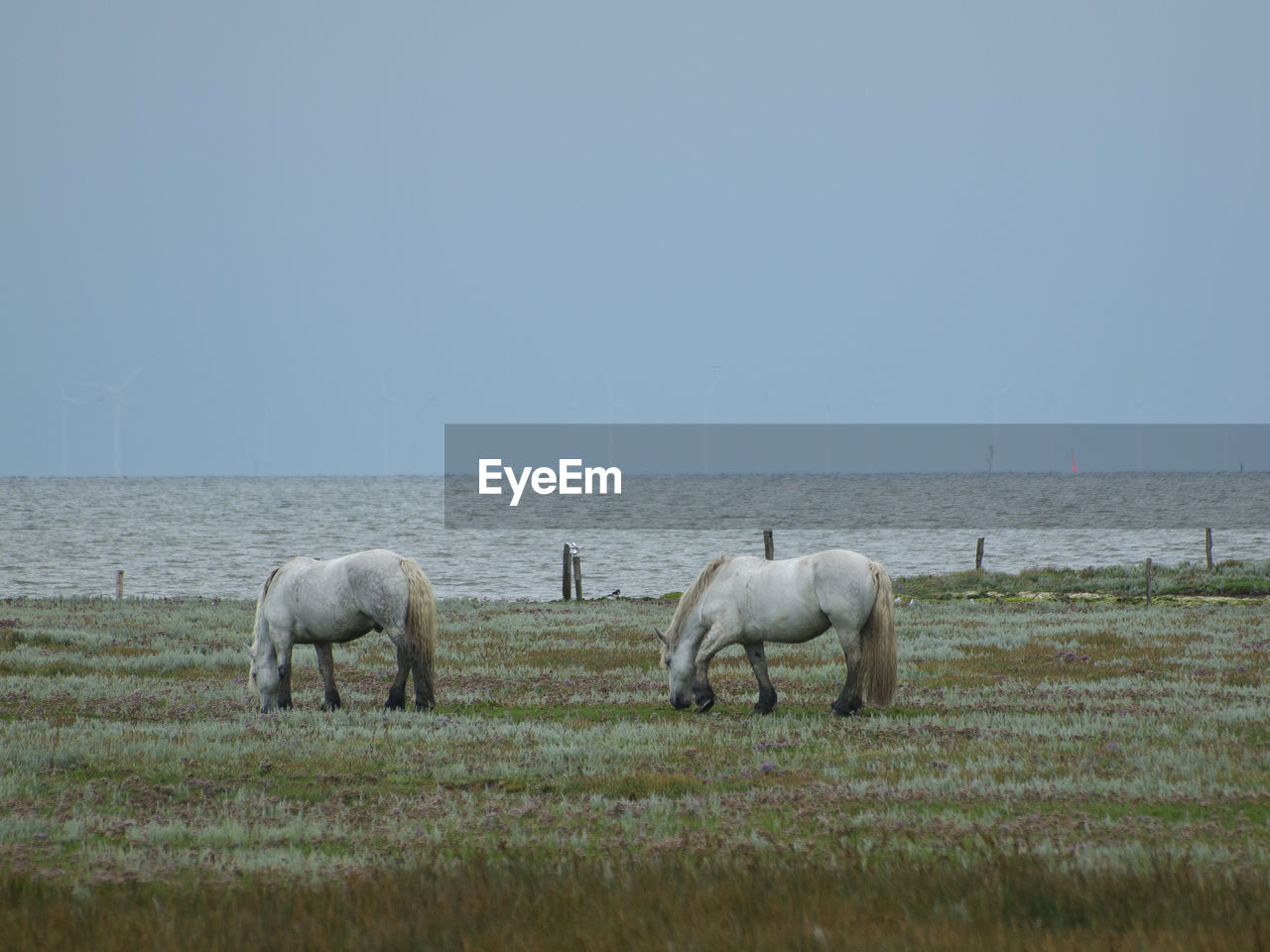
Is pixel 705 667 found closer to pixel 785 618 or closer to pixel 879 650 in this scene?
pixel 785 618

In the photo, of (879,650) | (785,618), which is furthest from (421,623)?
(879,650)

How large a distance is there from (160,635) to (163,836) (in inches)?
896

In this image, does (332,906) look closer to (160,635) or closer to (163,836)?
(163,836)

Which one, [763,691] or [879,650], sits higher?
[879,650]

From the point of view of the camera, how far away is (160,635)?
101ft

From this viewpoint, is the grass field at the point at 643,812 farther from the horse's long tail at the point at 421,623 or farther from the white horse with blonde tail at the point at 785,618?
the horse's long tail at the point at 421,623

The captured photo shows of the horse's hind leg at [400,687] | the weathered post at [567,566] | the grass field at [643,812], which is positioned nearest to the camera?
the grass field at [643,812]

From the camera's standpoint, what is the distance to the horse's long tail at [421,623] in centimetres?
1712

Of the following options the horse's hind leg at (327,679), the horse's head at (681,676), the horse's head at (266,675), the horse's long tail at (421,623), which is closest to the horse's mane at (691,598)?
the horse's head at (681,676)

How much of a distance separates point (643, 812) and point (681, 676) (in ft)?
23.8

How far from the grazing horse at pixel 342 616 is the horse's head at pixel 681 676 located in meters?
3.45

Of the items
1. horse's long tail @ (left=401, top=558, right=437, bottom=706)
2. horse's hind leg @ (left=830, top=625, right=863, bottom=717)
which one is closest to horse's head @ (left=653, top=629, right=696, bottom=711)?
horse's hind leg @ (left=830, top=625, right=863, bottom=717)

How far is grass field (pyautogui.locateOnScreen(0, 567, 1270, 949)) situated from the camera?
6.51m

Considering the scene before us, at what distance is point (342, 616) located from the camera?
1755 centimetres
